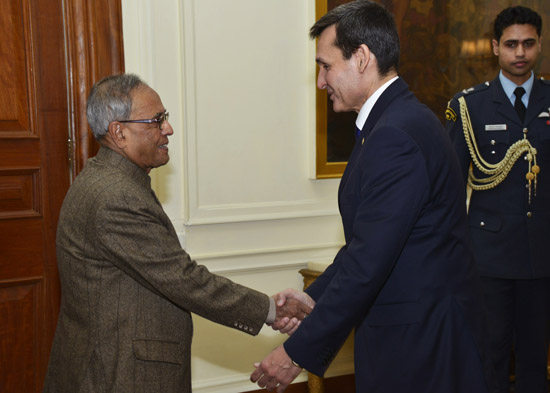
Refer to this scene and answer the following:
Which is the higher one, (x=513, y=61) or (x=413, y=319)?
(x=513, y=61)

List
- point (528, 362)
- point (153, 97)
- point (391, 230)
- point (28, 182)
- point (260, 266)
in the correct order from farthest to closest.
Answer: point (260, 266)
point (528, 362)
point (28, 182)
point (153, 97)
point (391, 230)

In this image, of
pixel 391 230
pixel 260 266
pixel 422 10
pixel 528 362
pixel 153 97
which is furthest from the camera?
pixel 422 10

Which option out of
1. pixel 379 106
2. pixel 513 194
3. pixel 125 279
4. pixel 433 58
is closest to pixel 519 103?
pixel 513 194

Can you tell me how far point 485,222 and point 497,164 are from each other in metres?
0.30

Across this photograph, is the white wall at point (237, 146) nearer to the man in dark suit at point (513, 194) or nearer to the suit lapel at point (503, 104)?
the man in dark suit at point (513, 194)

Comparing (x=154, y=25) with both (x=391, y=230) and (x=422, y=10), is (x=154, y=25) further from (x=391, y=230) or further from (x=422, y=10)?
(x=391, y=230)

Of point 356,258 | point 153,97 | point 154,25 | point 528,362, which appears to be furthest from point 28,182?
point 528,362

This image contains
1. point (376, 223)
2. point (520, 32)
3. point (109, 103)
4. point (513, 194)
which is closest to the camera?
point (376, 223)

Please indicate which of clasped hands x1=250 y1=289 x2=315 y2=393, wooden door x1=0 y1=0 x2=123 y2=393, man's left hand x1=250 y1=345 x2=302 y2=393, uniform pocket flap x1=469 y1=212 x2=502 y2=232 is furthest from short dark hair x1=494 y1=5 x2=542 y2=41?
man's left hand x1=250 y1=345 x2=302 y2=393

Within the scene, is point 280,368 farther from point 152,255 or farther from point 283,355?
point 152,255

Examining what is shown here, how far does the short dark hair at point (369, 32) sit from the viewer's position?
2.00m

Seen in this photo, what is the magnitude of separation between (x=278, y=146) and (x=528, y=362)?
5.83ft

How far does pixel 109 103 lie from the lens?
2205 millimetres

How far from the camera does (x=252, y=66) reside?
3.55m
